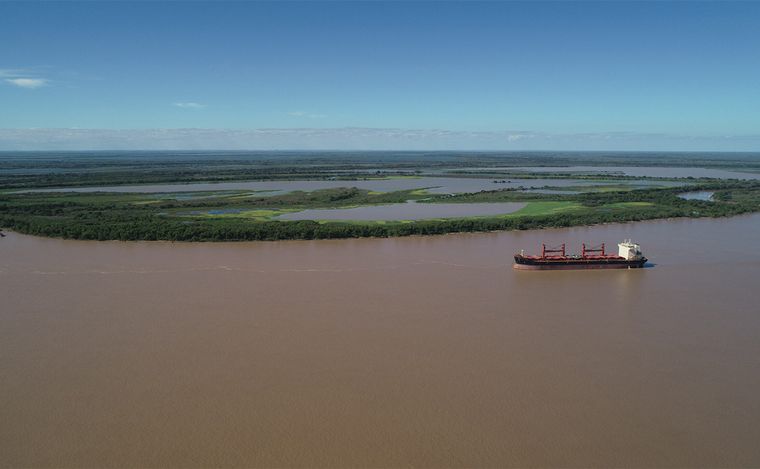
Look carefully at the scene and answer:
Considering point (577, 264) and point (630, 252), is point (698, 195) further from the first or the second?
point (577, 264)

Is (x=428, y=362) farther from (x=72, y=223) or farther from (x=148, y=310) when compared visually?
(x=72, y=223)

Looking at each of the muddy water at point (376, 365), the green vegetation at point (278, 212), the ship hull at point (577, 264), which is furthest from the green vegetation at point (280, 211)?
the ship hull at point (577, 264)

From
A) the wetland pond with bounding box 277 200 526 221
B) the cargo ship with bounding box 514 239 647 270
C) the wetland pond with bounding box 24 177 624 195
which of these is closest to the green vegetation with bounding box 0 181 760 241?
the wetland pond with bounding box 277 200 526 221

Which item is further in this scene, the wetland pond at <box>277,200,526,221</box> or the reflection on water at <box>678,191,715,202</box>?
the reflection on water at <box>678,191,715,202</box>

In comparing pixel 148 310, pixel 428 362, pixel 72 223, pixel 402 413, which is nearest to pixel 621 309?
pixel 428 362

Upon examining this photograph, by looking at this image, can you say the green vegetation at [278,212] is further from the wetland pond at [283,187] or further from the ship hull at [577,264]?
the ship hull at [577,264]

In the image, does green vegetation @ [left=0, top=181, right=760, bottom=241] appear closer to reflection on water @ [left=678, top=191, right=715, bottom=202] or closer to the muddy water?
reflection on water @ [left=678, top=191, right=715, bottom=202]
